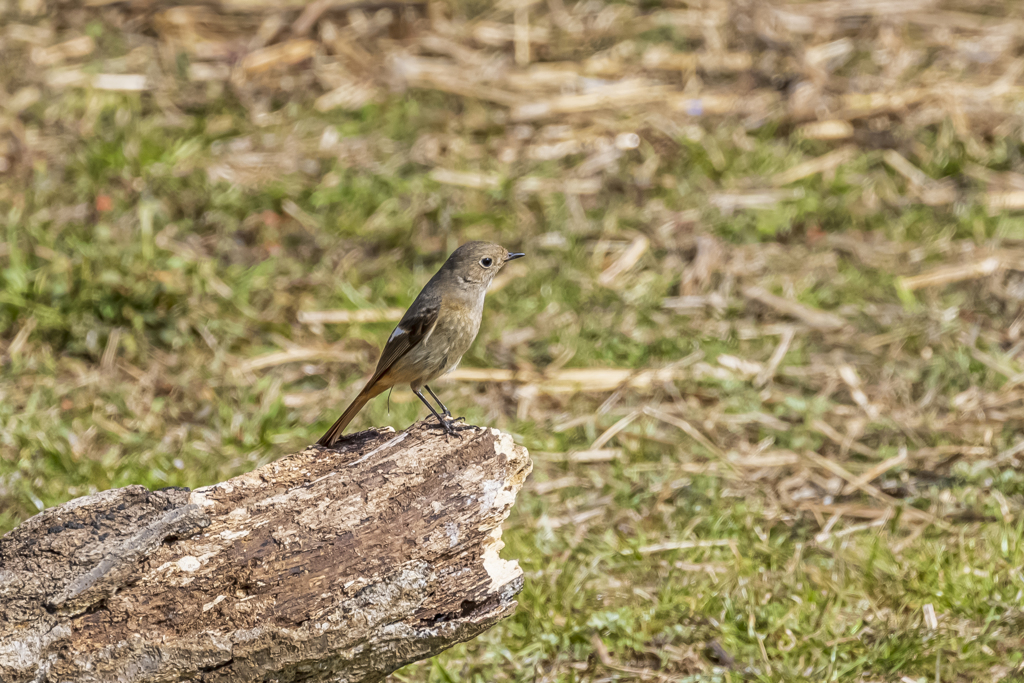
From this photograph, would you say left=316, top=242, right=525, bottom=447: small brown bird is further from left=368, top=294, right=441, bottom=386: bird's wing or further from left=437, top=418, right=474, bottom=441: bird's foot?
left=437, top=418, right=474, bottom=441: bird's foot

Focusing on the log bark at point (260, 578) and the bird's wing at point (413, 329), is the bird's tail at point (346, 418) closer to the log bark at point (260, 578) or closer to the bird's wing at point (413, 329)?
the bird's wing at point (413, 329)

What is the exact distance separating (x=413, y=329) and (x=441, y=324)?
13 cm

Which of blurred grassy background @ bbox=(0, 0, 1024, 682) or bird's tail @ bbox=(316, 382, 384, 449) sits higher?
bird's tail @ bbox=(316, 382, 384, 449)

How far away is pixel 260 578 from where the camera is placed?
2951 millimetres

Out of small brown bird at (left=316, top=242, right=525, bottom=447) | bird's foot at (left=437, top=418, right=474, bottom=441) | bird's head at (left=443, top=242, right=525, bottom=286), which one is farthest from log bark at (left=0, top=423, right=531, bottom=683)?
bird's head at (left=443, top=242, right=525, bottom=286)

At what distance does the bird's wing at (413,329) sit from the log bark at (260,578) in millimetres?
977

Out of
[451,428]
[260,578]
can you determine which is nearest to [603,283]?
[451,428]

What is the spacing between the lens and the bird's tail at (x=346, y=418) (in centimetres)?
371

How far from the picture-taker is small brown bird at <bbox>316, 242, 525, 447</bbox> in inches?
165

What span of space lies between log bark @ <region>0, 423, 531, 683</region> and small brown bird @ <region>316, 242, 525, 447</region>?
3.17ft

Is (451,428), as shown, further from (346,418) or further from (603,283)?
(603,283)

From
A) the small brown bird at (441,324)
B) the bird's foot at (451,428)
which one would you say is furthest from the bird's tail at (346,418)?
the bird's foot at (451,428)

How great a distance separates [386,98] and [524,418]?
381 cm

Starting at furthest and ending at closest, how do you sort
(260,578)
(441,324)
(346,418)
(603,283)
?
1. (603,283)
2. (441,324)
3. (346,418)
4. (260,578)
